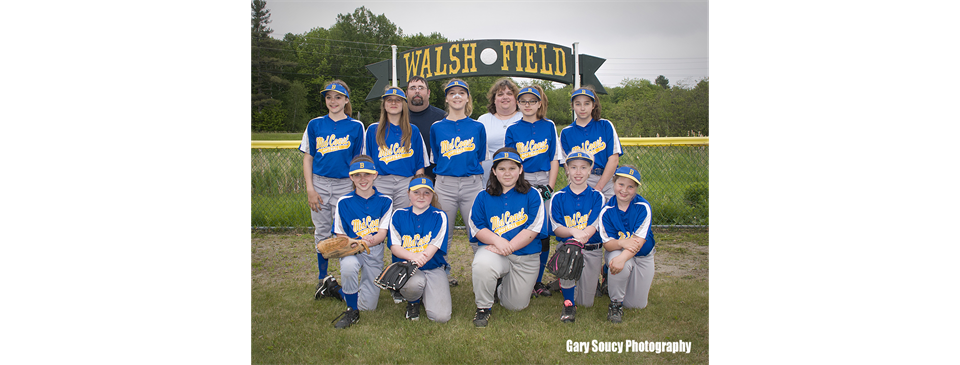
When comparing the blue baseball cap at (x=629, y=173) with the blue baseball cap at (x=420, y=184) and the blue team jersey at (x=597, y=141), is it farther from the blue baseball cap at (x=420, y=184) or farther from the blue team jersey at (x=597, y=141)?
the blue baseball cap at (x=420, y=184)

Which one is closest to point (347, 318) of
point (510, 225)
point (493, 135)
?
point (510, 225)

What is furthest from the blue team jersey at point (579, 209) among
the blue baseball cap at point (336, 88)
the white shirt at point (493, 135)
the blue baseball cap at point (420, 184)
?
the blue baseball cap at point (336, 88)

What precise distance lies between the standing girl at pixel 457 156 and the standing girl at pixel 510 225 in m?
0.35

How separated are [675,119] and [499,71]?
10.7m

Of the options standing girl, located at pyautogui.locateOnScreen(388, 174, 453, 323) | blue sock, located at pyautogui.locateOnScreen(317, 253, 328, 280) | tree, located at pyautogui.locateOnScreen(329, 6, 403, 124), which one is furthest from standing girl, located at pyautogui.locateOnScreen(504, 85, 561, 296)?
tree, located at pyautogui.locateOnScreen(329, 6, 403, 124)

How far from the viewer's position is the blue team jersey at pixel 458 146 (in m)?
3.82

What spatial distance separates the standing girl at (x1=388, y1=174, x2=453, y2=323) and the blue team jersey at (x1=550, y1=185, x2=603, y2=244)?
3.08 ft

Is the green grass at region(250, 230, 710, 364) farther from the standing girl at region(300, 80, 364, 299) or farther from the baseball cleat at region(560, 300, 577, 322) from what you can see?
the standing girl at region(300, 80, 364, 299)

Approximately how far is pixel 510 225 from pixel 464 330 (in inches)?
34.1

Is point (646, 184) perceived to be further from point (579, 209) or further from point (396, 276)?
point (396, 276)

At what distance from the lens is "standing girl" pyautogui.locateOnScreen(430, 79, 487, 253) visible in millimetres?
3838

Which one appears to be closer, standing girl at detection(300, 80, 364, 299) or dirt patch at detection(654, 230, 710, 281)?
standing girl at detection(300, 80, 364, 299)

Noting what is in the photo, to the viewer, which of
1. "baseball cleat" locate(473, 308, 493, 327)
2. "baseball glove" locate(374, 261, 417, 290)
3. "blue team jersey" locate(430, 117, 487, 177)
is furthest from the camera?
"blue team jersey" locate(430, 117, 487, 177)

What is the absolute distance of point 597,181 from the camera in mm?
3990
